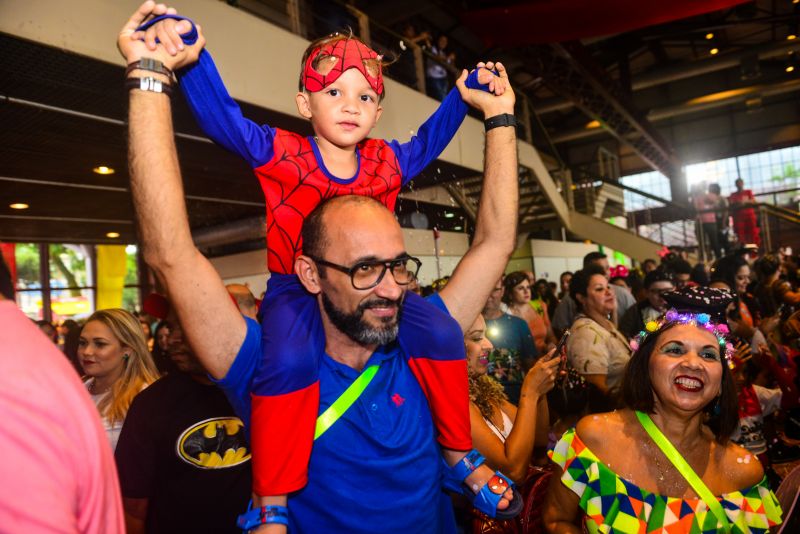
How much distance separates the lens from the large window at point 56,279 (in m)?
13.9

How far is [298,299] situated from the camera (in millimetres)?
1319

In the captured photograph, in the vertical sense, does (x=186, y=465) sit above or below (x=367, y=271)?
below

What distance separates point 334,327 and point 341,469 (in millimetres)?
344

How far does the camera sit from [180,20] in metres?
1.08

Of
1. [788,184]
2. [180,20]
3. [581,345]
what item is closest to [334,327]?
[180,20]

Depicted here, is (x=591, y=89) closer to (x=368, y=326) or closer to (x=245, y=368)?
(x=368, y=326)

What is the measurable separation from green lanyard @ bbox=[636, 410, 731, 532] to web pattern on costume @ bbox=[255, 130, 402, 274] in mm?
1389

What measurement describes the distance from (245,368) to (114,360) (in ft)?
6.43

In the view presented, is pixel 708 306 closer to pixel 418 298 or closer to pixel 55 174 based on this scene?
pixel 418 298

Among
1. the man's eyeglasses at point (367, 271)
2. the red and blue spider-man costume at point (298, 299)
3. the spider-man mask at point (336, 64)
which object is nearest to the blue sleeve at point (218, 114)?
the red and blue spider-man costume at point (298, 299)

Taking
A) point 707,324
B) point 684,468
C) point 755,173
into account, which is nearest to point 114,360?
point 684,468

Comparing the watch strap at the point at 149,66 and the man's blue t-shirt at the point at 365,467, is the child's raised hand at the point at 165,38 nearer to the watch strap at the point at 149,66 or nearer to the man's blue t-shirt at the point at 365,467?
the watch strap at the point at 149,66

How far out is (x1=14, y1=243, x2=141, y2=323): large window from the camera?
13.9m

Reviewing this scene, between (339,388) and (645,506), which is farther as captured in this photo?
(645,506)
